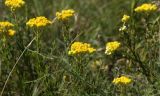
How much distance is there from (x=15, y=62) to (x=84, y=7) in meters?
2.09

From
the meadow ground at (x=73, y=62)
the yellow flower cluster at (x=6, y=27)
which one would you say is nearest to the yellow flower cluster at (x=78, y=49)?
the meadow ground at (x=73, y=62)

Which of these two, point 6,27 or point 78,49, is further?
point 6,27

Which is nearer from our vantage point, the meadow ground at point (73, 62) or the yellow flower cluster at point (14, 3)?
the meadow ground at point (73, 62)

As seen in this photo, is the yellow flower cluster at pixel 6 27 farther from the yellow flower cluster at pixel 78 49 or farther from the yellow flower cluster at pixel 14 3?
the yellow flower cluster at pixel 78 49

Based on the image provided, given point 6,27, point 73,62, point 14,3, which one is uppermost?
point 14,3

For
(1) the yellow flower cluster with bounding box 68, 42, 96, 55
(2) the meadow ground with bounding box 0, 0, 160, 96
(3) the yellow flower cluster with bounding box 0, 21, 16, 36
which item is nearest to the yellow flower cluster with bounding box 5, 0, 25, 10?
(2) the meadow ground with bounding box 0, 0, 160, 96

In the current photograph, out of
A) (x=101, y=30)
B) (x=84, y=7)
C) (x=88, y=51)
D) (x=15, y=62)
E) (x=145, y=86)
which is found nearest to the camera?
(x=88, y=51)

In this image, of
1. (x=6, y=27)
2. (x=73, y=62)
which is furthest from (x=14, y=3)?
(x=73, y=62)

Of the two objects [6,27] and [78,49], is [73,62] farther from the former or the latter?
[6,27]

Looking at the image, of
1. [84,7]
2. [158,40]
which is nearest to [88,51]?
[158,40]

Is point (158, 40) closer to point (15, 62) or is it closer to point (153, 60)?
point (153, 60)

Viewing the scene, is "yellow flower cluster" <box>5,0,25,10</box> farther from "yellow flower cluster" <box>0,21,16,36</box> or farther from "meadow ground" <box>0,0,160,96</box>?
"yellow flower cluster" <box>0,21,16,36</box>

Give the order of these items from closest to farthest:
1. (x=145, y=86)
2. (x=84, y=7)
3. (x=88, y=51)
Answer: (x=88, y=51) < (x=145, y=86) < (x=84, y=7)

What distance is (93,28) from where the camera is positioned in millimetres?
4906
